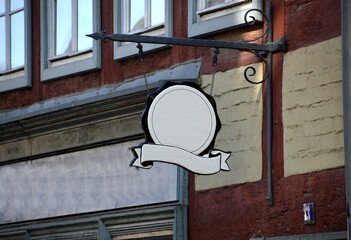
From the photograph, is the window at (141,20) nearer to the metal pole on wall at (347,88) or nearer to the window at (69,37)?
the window at (69,37)

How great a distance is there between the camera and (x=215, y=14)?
12.9 m

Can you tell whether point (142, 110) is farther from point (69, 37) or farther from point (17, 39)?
point (17, 39)

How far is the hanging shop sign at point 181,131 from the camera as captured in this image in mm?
10977

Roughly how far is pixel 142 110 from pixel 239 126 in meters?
1.58

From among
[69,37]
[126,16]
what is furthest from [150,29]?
[69,37]

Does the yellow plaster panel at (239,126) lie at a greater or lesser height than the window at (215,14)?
lesser

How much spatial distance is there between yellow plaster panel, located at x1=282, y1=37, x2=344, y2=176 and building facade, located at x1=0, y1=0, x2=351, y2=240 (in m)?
0.01

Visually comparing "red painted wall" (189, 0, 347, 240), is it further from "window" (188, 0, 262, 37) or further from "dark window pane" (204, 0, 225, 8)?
"dark window pane" (204, 0, 225, 8)

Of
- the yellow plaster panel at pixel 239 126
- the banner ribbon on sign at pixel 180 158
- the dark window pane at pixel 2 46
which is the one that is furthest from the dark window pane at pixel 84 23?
the banner ribbon on sign at pixel 180 158

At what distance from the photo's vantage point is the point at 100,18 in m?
14.8

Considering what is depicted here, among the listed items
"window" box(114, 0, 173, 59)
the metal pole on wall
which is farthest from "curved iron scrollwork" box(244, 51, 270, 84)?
"window" box(114, 0, 173, 59)

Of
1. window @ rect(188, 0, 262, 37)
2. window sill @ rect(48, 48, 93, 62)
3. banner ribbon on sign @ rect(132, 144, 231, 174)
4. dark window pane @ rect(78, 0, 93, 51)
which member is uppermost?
dark window pane @ rect(78, 0, 93, 51)

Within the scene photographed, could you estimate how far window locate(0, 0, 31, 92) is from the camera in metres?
15.9

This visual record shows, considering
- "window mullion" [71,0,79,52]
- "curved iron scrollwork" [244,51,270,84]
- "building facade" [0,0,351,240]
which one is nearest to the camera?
"building facade" [0,0,351,240]
